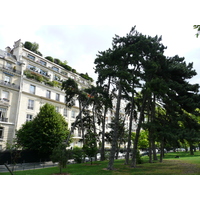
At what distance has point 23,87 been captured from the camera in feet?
115

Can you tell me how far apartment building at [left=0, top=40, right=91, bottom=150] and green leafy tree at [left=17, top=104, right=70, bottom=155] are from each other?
3.49 metres

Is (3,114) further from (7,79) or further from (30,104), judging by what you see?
(7,79)

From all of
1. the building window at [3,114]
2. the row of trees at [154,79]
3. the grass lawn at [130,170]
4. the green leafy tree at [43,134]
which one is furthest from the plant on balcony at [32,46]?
the grass lawn at [130,170]

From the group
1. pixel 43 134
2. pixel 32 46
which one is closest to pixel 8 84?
pixel 43 134

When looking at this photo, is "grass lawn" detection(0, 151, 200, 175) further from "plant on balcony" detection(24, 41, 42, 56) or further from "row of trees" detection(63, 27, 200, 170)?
"plant on balcony" detection(24, 41, 42, 56)

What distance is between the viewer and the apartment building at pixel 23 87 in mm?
31663

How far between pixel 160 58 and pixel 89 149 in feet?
42.5

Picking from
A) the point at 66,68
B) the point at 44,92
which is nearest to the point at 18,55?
the point at 44,92

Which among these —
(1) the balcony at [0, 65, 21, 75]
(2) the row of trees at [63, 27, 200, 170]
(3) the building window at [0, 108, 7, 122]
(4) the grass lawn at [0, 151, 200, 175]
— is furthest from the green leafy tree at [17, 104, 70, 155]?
(2) the row of trees at [63, 27, 200, 170]

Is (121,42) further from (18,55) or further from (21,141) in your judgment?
(18,55)

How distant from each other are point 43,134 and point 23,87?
1275 centimetres

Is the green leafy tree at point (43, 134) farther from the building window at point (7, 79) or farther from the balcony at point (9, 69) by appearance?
the balcony at point (9, 69)

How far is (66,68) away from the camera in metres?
48.1

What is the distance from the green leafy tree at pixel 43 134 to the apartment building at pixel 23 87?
11.4 ft
